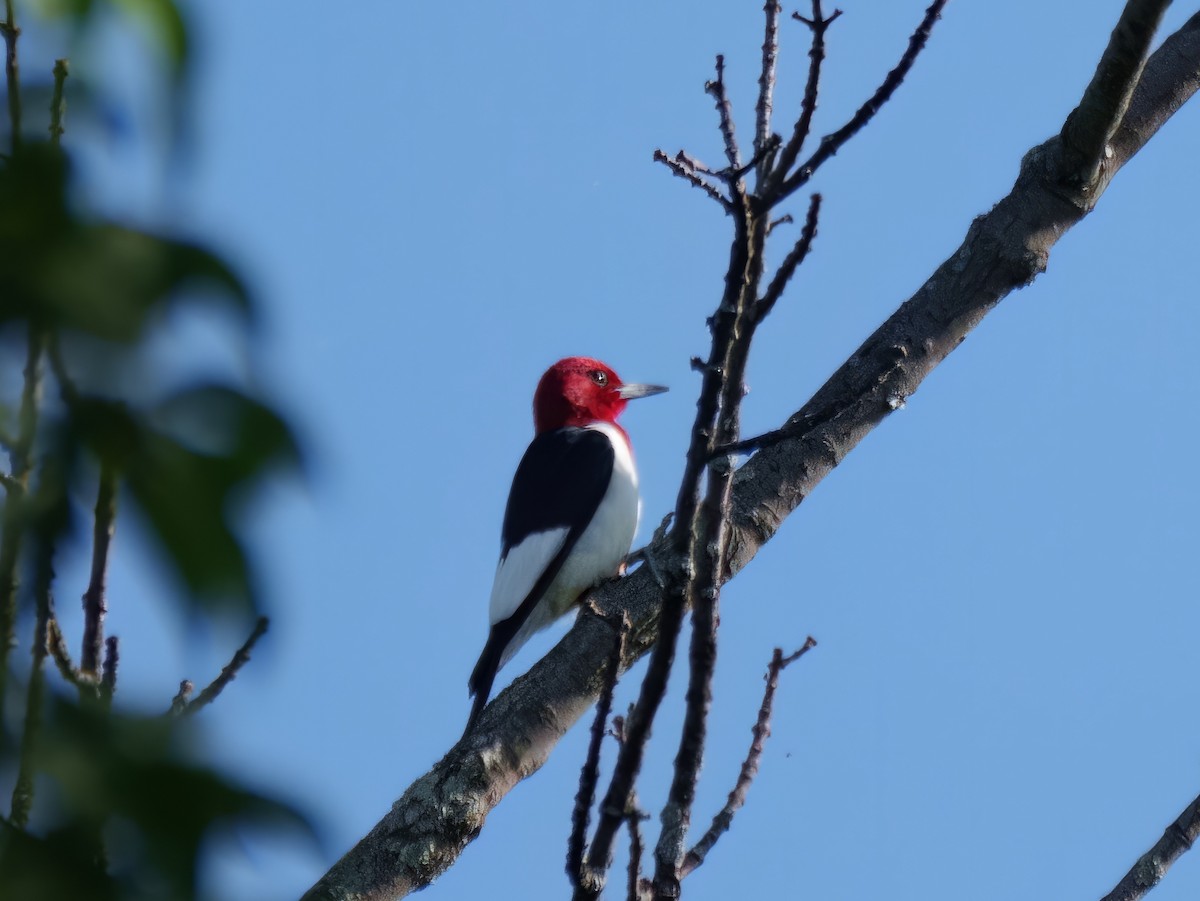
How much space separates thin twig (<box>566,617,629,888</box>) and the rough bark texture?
1.49 metres

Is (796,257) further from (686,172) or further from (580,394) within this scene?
(580,394)

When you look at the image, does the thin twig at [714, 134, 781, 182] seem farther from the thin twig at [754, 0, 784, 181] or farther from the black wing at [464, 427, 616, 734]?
the black wing at [464, 427, 616, 734]

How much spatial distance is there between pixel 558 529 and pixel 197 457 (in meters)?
4.97

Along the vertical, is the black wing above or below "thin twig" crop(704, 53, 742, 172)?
above

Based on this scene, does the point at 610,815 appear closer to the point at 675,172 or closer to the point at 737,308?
the point at 737,308

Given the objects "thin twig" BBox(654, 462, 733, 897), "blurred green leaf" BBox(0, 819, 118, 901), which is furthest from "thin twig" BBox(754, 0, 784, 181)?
"blurred green leaf" BBox(0, 819, 118, 901)

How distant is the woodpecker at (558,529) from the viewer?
5.66 m

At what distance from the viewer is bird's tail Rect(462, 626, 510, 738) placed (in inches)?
190

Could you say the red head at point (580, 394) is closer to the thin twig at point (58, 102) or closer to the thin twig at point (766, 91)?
the thin twig at point (766, 91)

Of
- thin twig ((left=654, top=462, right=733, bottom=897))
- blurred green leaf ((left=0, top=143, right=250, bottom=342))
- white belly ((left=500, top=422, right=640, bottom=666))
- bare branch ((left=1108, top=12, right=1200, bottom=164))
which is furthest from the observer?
white belly ((left=500, top=422, right=640, bottom=666))

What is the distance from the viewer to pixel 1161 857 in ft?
9.98

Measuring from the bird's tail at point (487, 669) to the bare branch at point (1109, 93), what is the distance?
97.4 inches

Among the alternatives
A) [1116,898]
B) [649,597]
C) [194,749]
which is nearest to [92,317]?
[194,749]

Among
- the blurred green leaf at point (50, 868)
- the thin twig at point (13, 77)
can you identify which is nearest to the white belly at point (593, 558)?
the thin twig at point (13, 77)
